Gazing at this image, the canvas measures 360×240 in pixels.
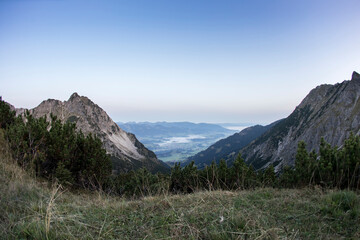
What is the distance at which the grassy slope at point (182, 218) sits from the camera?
308 centimetres

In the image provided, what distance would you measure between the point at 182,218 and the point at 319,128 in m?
137

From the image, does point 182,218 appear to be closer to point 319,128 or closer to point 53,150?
point 53,150

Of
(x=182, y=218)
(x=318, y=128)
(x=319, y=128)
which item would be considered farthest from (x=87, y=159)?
(x=318, y=128)

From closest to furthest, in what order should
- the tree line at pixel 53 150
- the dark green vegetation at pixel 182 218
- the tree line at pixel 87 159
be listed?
1. the dark green vegetation at pixel 182 218
2. the tree line at pixel 87 159
3. the tree line at pixel 53 150

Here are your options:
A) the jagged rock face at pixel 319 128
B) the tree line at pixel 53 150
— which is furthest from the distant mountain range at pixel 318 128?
the tree line at pixel 53 150

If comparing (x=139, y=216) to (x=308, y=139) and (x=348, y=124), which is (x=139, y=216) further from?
(x=308, y=139)

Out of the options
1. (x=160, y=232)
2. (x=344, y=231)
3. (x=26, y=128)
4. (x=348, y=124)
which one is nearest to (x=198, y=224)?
(x=160, y=232)

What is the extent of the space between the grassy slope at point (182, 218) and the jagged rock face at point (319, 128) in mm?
84701

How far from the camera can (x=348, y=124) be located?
95625mm

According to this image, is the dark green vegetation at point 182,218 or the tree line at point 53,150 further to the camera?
A: the tree line at point 53,150

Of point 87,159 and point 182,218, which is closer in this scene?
point 182,218

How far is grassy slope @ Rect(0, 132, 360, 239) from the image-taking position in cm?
308

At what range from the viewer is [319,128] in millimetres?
114188

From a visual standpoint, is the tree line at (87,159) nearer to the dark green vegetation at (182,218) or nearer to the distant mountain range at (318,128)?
the dark green vegetation at (182,218)
